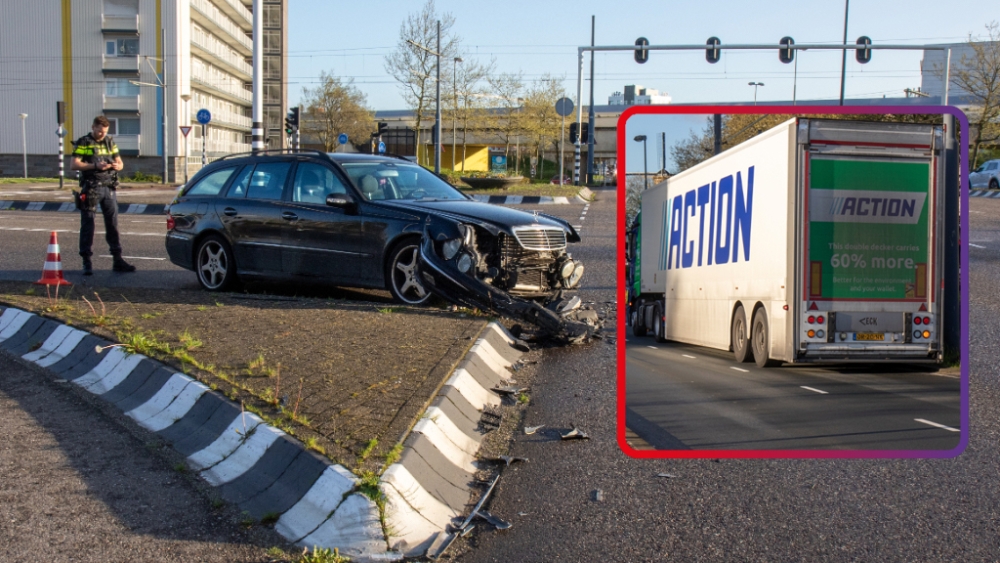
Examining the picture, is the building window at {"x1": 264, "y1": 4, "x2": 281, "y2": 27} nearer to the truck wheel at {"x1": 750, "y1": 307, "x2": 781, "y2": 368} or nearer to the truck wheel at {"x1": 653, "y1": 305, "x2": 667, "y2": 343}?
the truck wheel at {"x1": 653, "y1": 305, "x2": 667, "y2": 343}

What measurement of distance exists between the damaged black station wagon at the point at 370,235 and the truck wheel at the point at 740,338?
6.79 m

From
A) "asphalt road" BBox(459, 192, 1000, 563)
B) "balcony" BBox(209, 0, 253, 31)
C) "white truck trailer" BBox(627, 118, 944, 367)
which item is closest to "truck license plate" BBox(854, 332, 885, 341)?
"white truck trailer" BBox(627, 118, 944, 367)

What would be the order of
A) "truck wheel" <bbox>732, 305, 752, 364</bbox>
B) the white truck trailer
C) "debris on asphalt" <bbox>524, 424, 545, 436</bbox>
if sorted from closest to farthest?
the white truck trailer
"truck wheel" <bbox>732, 305, 752, 364</bbox>
"debris on asphalt" <bbox>524, 424, 545, 436</bbox>

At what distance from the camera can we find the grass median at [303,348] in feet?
15.3

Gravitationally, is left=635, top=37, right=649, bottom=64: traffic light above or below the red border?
above

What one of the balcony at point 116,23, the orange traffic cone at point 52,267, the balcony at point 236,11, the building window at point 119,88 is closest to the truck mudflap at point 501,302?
the orange traffic cone at point 52,267

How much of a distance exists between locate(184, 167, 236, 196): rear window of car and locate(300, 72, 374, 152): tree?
58.8 meters

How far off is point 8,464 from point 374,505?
216 cm

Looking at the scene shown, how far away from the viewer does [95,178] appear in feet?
36.9

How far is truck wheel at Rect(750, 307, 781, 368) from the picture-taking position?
3.77 ft

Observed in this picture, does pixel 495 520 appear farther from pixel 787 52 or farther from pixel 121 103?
pixel 121 103

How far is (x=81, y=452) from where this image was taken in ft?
15.8

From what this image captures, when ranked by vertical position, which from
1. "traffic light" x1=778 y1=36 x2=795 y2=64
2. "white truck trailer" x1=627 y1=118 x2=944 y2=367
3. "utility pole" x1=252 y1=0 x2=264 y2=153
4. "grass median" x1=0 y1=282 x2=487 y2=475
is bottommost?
"grass median" x1=0 y1=282 x2=487 y2=475

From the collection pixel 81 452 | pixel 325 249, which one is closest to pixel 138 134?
pixel 325 249
